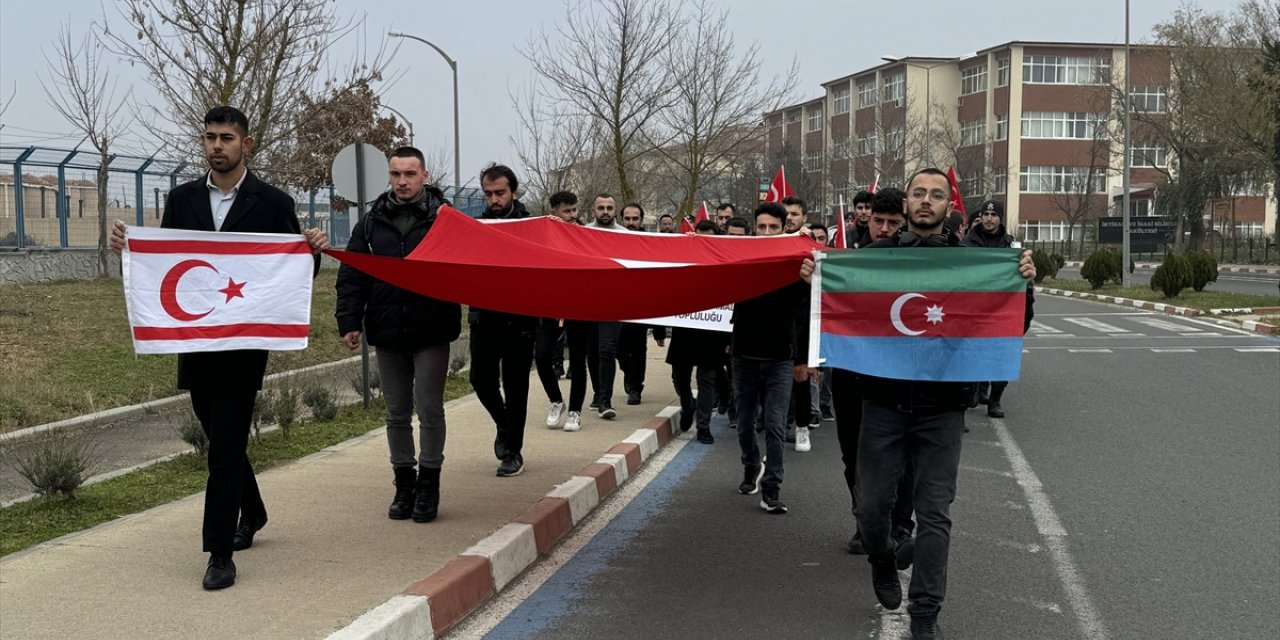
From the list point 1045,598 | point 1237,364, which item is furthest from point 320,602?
point 1237,364

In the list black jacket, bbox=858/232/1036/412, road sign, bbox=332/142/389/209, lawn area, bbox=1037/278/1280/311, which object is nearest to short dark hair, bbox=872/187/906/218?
black jacket, bbox=858/232/1036/412

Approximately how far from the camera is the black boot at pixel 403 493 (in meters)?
6.54

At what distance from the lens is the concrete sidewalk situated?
461cm

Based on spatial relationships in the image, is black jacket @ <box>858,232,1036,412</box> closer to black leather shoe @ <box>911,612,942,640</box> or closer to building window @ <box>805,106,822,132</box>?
black leather shoe @ <box>911,612,942,640</box>

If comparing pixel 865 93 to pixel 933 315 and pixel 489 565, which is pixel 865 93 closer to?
pixel 933 315

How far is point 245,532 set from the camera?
5.79 meters

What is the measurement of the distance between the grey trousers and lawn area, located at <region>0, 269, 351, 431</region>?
17.1 ft

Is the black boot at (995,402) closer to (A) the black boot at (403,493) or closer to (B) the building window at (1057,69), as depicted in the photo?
(A) the black boot at (403,493)

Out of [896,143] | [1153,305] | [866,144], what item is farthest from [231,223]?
[866,144]

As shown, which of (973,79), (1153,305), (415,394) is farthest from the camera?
(973,79)

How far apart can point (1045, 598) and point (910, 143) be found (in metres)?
52.1

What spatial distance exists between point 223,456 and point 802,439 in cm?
560

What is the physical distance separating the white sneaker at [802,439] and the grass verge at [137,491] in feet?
12.3

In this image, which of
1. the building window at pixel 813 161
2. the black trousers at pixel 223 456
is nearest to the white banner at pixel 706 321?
the black trousers at pixel 223 456
